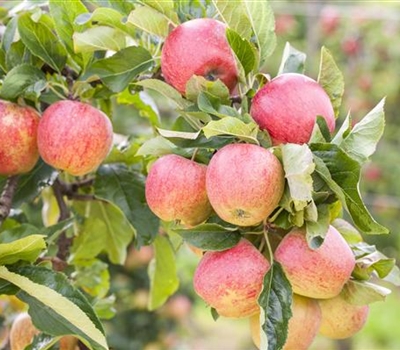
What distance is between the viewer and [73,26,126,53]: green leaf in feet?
3.02

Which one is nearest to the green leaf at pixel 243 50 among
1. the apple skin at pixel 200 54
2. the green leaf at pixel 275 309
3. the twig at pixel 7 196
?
the apple skin at pixel 200 54

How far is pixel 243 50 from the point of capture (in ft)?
2.74

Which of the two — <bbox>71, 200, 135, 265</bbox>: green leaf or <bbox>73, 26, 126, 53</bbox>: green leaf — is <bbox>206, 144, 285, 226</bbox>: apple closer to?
<bbox>73, 26, 126, 53</bbox>: green leaf

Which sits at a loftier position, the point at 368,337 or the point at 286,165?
the point at 286,165

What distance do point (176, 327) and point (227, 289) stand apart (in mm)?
2322

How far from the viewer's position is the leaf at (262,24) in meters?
0.87

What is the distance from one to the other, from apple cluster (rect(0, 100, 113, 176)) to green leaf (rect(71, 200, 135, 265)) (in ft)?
0.83

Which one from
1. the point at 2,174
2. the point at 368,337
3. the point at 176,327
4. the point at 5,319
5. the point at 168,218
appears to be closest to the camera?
the point at 168,218

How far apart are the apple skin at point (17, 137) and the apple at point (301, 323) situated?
36 cm

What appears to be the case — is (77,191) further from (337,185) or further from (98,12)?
(337,185)

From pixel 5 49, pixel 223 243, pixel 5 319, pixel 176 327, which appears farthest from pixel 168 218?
pixel 176 327

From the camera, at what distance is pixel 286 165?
77cm

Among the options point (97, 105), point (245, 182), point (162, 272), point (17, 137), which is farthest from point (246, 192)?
point (162, 272)

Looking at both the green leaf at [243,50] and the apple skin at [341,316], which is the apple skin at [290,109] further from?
the apple skin at [341,316]
